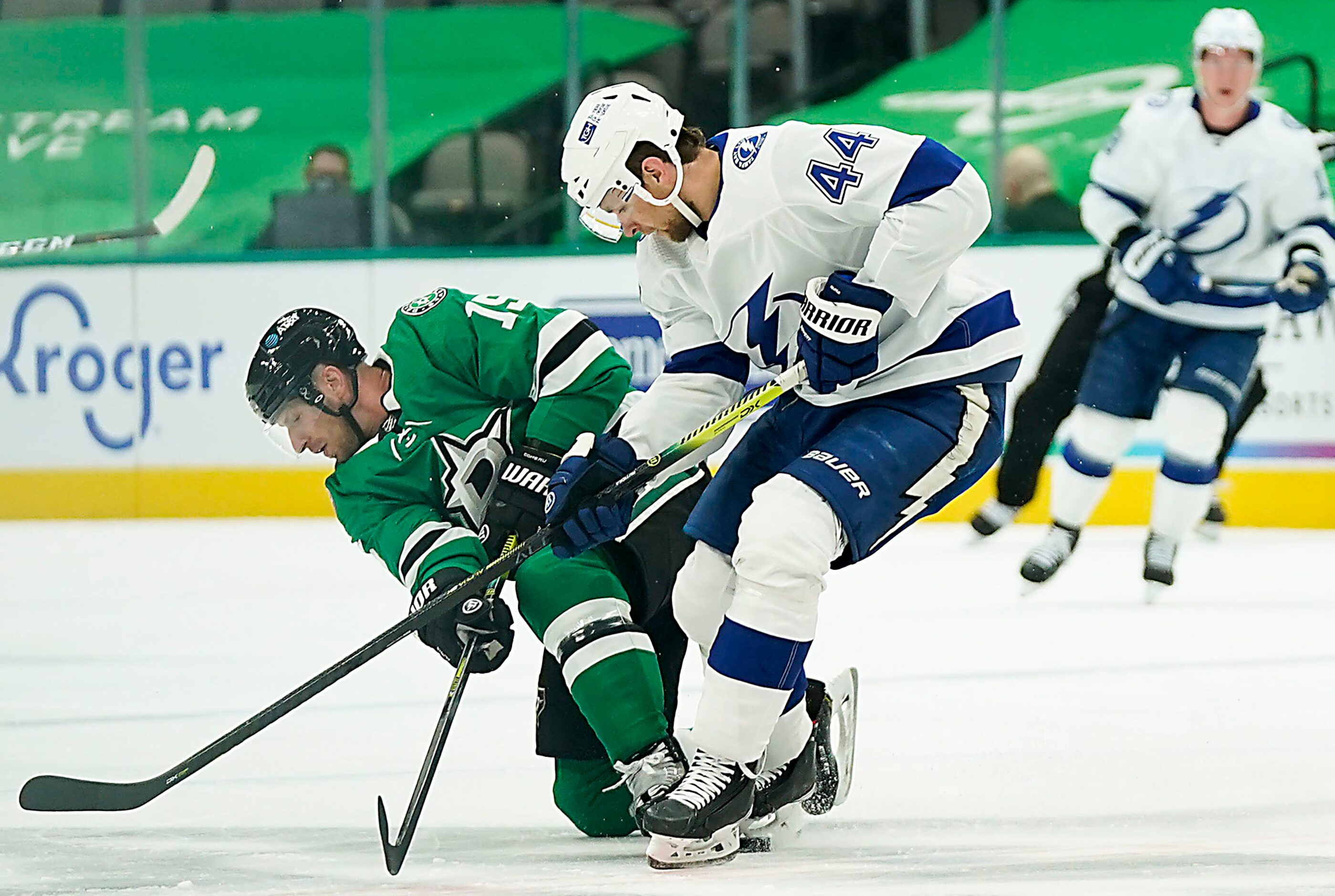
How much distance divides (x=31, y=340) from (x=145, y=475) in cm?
57

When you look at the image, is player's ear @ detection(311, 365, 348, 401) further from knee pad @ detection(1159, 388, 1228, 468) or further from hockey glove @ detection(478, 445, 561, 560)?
knee pad @ detection(1159, 388, 1228, 468)

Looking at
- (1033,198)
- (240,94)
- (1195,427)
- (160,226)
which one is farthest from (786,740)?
(240,94)

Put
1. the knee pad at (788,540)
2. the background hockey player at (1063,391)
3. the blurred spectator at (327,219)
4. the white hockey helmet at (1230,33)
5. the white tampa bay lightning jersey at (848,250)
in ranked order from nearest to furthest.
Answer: the knee pad at (788,540)
the white tampa bay lightning jersey at (848,250)
the white hockey helmet at (1230,33)
the background hockey player at (1063,391)
the blurred spectator at (327,219)

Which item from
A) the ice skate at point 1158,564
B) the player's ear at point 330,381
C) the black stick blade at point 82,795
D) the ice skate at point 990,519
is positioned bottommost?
the ice skate at point 990,519

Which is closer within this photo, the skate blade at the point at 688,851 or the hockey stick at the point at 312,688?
the skate blade at the point at 688,851

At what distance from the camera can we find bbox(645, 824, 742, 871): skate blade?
2080 mm

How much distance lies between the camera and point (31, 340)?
6359 millimetres

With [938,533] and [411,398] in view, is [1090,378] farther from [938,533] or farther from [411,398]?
[411,398]

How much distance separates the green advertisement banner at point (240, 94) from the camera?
6.76 meters

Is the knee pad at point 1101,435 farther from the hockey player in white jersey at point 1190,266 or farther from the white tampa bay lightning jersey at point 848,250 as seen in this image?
the white tampa bay lightning jersey at point 848,250

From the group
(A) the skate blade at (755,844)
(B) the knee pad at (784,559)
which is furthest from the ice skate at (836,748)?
(B) the knee pad at (784,559)

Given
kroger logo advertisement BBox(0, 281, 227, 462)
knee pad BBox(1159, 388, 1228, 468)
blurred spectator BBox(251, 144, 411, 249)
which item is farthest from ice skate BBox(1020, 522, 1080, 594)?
kroger logo advertisement BBox(0, 281, 227, 462)

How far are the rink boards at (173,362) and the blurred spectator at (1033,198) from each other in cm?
126

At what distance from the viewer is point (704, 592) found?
88.7 inches
